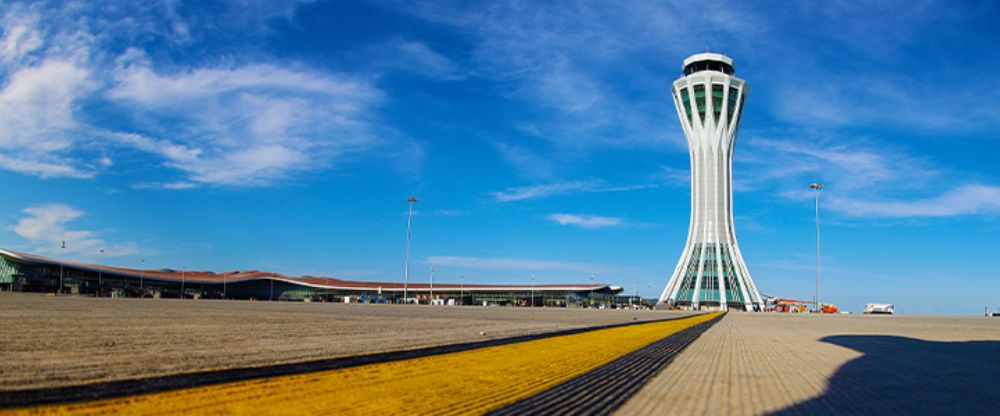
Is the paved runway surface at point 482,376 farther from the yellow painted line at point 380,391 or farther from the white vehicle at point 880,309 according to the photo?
the white vehicle at point 880,309

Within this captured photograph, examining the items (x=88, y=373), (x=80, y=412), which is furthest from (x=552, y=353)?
(x=80, y=412)

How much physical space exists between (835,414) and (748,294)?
105902 millimetres

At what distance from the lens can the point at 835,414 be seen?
7.23 metres

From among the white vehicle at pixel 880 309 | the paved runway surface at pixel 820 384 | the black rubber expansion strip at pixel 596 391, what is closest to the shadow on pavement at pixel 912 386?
the paved runway surface at pixel 820 384

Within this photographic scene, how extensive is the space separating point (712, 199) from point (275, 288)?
105 metres

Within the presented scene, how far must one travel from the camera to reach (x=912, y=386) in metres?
9.80

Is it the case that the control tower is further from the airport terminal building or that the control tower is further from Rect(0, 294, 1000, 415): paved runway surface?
Rect(0, 294, 1000, 415): paved runway surface

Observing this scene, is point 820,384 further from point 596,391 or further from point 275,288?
point 275,288

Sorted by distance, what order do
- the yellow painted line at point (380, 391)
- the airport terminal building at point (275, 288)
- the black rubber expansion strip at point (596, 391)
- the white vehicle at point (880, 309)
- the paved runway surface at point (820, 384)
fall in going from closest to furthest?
1. the yellow painted line at point (380, 391)
2. the black rubber expansion strip at point (596, 391)
3. the paved runway surface at point (820, 384)
4. the white vehicle at point (880, 309)
5. the airport terminal building at point (275, 288)

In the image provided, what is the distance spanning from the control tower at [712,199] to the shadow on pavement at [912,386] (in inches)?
3691

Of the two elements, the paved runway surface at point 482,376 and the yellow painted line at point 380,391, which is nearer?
the yellow painted line at point 380,391

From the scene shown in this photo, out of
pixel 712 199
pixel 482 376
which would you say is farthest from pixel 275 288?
pixel 482 376

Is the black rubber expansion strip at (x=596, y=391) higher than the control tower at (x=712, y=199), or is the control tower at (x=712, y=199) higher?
the control tower at (x=712, y=199)

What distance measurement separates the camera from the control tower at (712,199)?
106188 millimetres
